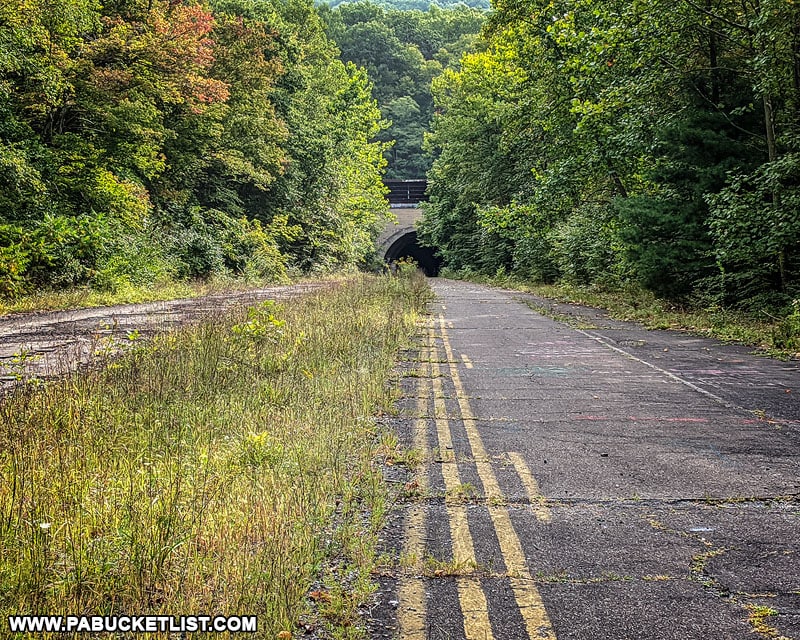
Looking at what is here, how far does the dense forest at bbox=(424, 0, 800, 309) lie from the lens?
1437 cm

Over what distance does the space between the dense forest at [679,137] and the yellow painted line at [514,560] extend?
10423 millimetres

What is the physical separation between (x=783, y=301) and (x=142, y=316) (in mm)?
13896

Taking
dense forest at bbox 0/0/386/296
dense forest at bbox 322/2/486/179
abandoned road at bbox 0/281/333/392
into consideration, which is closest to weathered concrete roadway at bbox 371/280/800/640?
abandoned road at bbox 0/281/333/392

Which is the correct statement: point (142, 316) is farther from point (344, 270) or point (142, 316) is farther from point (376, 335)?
point (344, 270)

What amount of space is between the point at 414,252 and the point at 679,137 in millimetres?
74232

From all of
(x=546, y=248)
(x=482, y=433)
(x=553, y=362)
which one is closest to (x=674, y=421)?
(x=482, y=433)

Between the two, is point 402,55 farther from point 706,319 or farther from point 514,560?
point 514,560

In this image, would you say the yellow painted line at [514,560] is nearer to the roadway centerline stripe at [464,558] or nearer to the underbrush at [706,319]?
the roadway centerline stripe at [464,558]

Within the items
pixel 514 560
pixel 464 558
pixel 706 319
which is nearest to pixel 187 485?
pixel 464 558

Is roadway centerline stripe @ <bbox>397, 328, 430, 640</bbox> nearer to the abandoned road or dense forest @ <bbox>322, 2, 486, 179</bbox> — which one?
the abandoned road

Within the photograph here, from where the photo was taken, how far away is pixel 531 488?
5.47m

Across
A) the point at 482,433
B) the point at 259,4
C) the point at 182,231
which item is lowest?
the point at 482,433

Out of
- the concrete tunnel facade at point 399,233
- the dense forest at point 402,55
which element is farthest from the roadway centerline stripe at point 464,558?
the dense forest at point 402,55

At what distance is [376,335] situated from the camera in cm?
1313
